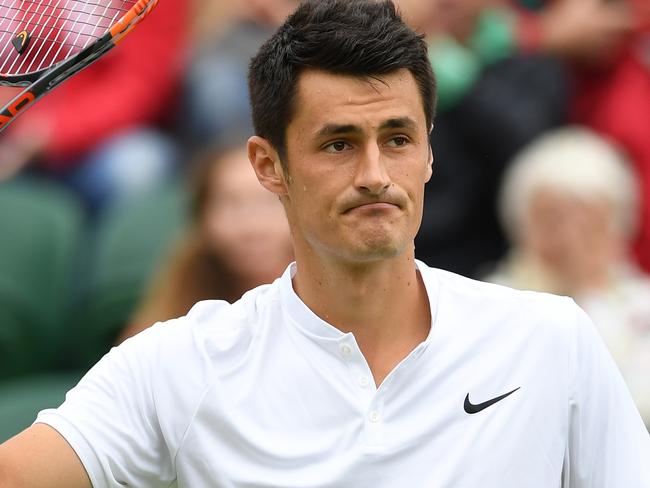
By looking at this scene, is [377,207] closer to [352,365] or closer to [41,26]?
[352,365]

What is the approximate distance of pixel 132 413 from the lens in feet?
10.1

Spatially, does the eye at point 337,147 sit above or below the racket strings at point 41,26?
below

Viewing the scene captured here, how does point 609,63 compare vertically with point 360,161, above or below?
above

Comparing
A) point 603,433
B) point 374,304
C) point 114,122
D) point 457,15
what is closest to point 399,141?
point 374,304

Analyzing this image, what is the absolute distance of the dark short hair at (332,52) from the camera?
306 cm

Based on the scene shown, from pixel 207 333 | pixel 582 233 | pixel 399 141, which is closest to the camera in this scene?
pixel 399 141

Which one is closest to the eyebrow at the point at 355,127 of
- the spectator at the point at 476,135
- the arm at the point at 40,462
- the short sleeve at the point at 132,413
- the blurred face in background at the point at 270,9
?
the short sleeve at the point at 132,413

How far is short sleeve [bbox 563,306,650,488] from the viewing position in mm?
2975

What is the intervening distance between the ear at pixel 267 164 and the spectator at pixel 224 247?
7.49 feet

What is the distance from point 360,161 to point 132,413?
0.72 m

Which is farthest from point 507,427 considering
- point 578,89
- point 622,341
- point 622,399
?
point 578,89

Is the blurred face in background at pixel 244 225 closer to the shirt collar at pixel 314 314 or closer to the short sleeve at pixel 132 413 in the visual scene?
the shirt collar at pixel 314 314

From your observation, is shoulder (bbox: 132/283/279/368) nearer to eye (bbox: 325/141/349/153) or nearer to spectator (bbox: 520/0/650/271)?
eye (bbox: 325/141/349/153)

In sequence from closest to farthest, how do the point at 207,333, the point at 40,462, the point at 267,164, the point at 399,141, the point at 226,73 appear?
1. the point at 40,462
2. the point at 399,141
3. the point at 207,333
4. the point at 267,164
5. the point at 226,73
